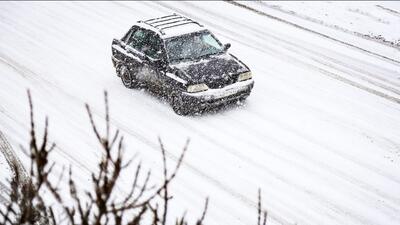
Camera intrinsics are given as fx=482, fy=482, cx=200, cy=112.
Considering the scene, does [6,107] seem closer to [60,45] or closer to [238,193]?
[60,45]

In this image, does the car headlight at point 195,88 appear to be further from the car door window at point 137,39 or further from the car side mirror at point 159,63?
the car door window at point 137,39

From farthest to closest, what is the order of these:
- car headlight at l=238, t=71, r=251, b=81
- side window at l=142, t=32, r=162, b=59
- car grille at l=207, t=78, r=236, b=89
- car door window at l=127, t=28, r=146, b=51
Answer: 1. car door window at l=127, t=28, r=146, b=51
2. side window at l=142, t=32, r=162, b=59
3. car headlight at l=238, t=71, r=251, b=81
4. car grille at l=207, t=78, r=236, b=89

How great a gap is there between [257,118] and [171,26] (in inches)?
121

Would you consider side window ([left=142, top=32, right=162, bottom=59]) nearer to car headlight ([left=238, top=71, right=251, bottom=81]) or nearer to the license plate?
the license plate

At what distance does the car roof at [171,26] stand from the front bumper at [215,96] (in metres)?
1.70

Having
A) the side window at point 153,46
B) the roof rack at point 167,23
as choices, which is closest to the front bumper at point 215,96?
the side window at point 153,46

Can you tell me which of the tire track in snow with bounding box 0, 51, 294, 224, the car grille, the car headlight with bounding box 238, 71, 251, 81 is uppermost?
the car headlight with bounding box 238, 71, 251, 81

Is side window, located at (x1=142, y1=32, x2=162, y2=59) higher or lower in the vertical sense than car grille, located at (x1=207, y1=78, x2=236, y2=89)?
higher

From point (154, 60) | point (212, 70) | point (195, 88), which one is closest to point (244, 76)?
point (212, 70)

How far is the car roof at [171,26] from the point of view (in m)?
11.3

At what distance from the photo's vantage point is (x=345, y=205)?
783 centimetres

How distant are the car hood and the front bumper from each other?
5.3 inches

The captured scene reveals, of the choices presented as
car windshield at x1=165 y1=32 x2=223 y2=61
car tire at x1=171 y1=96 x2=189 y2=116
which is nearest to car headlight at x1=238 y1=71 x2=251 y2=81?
car windshield at x1=165 y1=32 x2=223 y2=61

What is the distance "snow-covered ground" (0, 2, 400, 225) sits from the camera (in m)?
8.14
